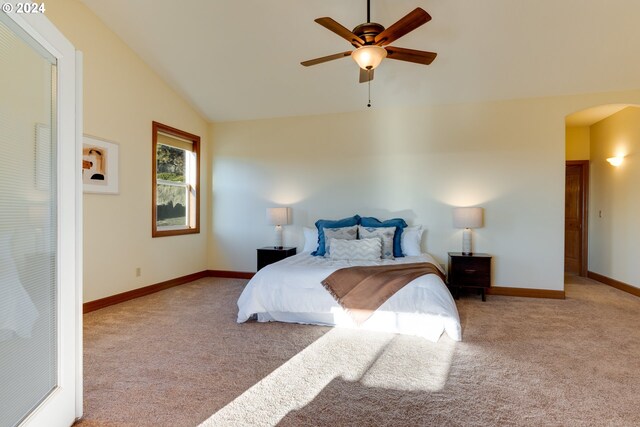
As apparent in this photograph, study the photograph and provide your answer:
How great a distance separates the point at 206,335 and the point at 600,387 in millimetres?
2971

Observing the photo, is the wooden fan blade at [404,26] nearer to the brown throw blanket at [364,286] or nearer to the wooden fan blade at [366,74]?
the wooden fan blade at [366,74]

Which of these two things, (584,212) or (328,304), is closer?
(328,304)

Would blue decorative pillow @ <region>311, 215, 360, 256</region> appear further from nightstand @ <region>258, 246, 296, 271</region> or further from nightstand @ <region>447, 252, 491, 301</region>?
nightstand @ <region>447, 252, 491, 301</region>

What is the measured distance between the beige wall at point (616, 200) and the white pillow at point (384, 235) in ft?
11.1

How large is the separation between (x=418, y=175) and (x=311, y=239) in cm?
182

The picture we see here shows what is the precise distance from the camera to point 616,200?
16.3ft

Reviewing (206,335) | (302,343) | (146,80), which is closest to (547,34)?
(302,343)

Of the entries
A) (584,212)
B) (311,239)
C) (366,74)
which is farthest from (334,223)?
(584,212)

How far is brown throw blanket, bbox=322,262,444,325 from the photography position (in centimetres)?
312

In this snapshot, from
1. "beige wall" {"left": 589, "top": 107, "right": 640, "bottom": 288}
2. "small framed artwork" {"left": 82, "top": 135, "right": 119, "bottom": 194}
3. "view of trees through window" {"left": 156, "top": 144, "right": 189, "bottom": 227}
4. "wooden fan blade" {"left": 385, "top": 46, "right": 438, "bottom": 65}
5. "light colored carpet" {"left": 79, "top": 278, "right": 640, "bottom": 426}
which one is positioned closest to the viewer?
"light colored carpet" {"left": 79, "top": 278, "right": 640, "bottom": 426}

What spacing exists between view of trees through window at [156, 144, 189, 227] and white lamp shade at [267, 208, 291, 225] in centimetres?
153

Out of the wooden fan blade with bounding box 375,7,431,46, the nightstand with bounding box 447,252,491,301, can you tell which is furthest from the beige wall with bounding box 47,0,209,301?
the nightstand with bounding box 447,252,491,301

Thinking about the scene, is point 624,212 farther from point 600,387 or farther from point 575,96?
point 600,387

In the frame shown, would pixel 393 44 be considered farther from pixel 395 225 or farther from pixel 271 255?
pixel 271 255
